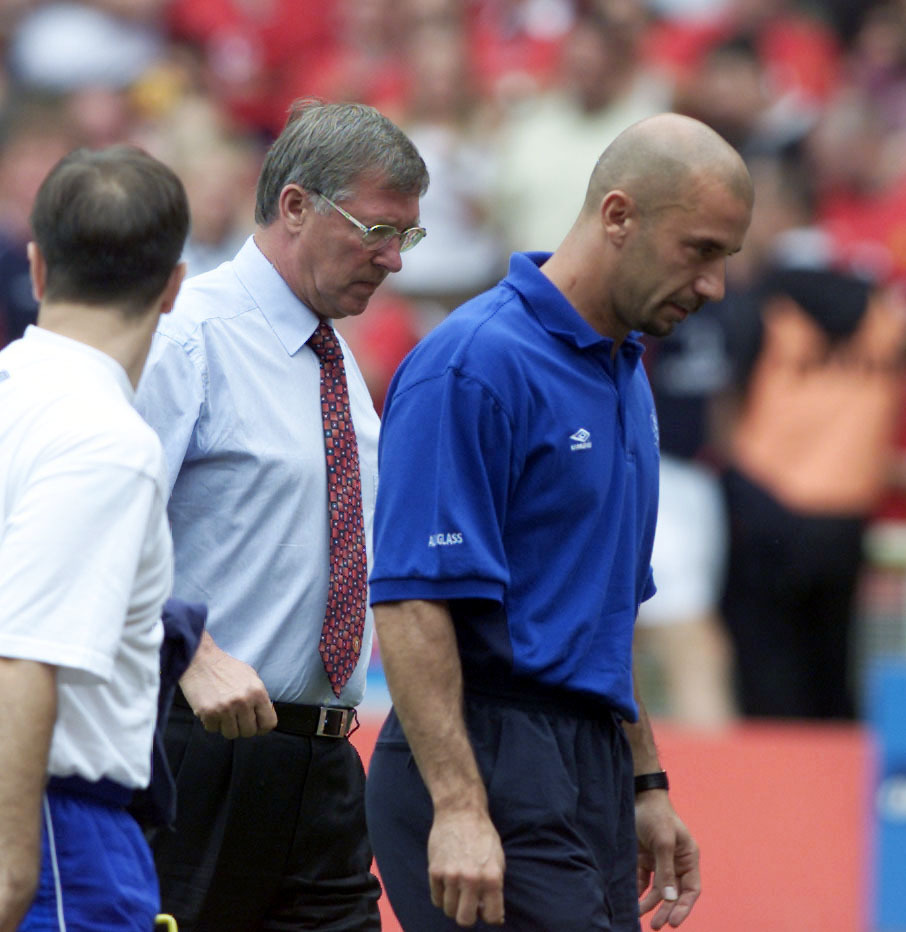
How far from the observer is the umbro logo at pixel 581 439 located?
123 inches

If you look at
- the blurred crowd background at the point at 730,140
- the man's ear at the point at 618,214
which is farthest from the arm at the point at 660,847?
the blurred crowd background at the point at 730,140

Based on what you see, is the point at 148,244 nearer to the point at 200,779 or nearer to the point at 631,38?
the point at 200,779

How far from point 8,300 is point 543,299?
5477mm

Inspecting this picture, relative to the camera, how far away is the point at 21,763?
2.23m

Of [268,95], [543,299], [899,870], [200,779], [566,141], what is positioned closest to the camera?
[543,299]

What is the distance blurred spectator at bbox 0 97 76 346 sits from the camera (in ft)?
A: 26.9

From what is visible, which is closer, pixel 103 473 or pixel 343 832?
pixel 103 473

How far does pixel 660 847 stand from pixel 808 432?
4.04 m

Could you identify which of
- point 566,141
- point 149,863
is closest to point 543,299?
point 149,863

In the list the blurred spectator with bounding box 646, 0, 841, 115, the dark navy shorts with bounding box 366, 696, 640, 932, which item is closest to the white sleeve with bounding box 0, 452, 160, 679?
the dark navy shorts with bounding box 366, 696, 640, 932

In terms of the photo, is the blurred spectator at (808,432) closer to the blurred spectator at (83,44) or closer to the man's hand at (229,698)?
the blurred spectator at (83,44)

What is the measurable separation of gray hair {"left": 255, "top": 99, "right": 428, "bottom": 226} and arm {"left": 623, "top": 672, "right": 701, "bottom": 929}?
1.12 meters

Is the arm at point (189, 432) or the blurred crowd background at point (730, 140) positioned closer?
the arm at point (189, 432)

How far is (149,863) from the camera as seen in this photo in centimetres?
257
